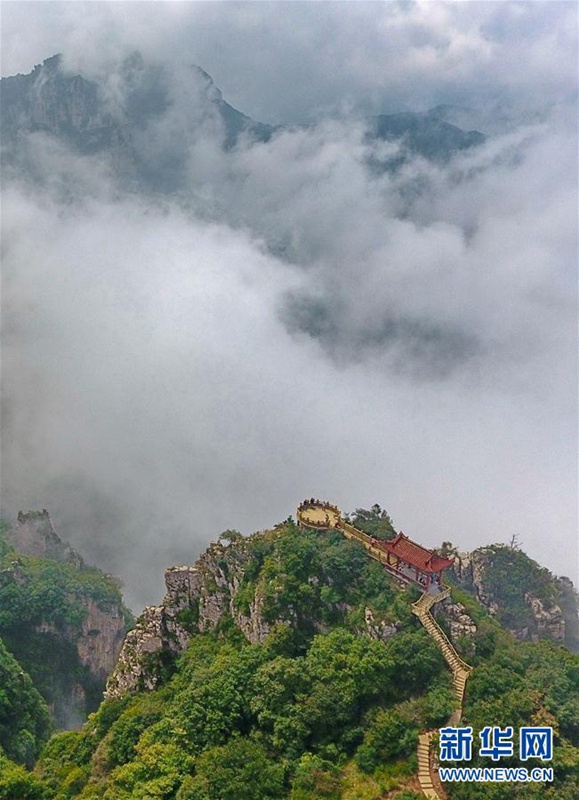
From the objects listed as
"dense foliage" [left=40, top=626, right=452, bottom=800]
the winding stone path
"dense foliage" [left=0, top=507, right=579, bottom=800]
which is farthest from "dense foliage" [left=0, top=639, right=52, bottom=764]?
the winding stone path

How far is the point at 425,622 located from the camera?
3556cm

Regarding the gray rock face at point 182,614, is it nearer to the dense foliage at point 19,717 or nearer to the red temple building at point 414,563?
the red temple building at point 414,563

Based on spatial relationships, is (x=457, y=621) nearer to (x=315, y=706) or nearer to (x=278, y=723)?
(x=315, y=706)

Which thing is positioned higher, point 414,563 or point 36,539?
point 36,539

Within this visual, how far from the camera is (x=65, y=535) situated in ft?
410

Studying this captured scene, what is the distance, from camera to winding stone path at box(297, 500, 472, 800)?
93.4ft

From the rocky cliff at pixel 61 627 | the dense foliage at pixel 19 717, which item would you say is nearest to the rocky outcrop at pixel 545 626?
the dense foliage at pixel 19 717

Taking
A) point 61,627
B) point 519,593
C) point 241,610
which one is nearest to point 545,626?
point 519,593

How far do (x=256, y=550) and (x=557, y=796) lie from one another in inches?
850

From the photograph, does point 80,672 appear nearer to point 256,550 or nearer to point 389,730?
point 256,550

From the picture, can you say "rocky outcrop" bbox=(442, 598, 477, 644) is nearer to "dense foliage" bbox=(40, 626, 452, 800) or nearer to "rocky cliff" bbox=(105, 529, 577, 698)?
"rocky cliff" bbox=(105, 529, 577, 698)

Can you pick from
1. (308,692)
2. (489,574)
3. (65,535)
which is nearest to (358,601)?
(308,692)

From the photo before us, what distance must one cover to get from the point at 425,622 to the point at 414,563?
3.66m

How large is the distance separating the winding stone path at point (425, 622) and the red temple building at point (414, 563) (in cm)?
49
